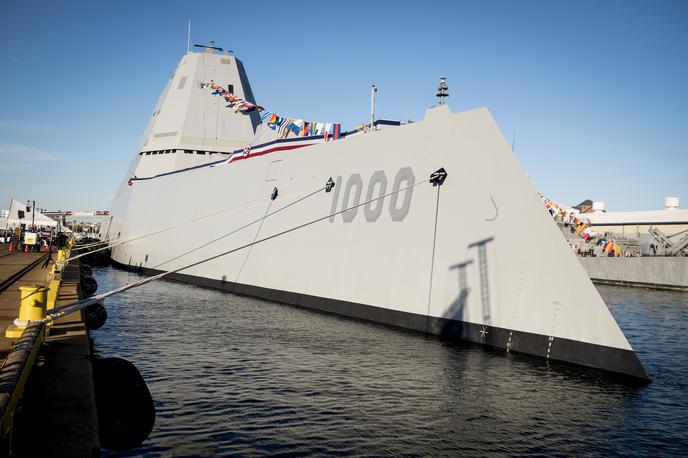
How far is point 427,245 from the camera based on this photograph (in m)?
13.0

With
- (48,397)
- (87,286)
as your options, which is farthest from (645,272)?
(48,397)

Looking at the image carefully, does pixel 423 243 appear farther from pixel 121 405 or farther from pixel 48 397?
pixel 48 397

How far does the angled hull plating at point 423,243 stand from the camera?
1072 centimetres

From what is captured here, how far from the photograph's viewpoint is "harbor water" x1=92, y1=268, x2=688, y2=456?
6.80 meters

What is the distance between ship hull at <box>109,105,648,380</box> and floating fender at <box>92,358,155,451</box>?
7802 mm

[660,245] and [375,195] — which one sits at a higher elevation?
[660,245]

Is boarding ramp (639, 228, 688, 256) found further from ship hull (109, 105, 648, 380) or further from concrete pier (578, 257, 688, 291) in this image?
ship hull (109, 105, 648, 380)

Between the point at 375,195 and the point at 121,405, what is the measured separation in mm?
9584

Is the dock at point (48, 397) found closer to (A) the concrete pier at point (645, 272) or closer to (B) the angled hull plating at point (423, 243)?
(B) the angled hull plating at point (423, 243)

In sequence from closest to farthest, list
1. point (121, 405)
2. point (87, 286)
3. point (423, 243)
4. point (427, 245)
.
Answer: point (121, 405)
point (427, 245)
point (423, 243)
point (87, 286)

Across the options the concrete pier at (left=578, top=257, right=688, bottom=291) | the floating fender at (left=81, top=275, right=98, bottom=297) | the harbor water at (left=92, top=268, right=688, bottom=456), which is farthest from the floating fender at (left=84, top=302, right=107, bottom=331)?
the concrete pier at (left=578, top=257, right=688, bottom=291)

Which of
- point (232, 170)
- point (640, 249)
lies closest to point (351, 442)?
point (232, 170)

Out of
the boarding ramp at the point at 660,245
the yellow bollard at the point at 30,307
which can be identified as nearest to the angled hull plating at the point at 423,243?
the yellow bollard at the point at 30,307

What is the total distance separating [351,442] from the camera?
22.1 feet
